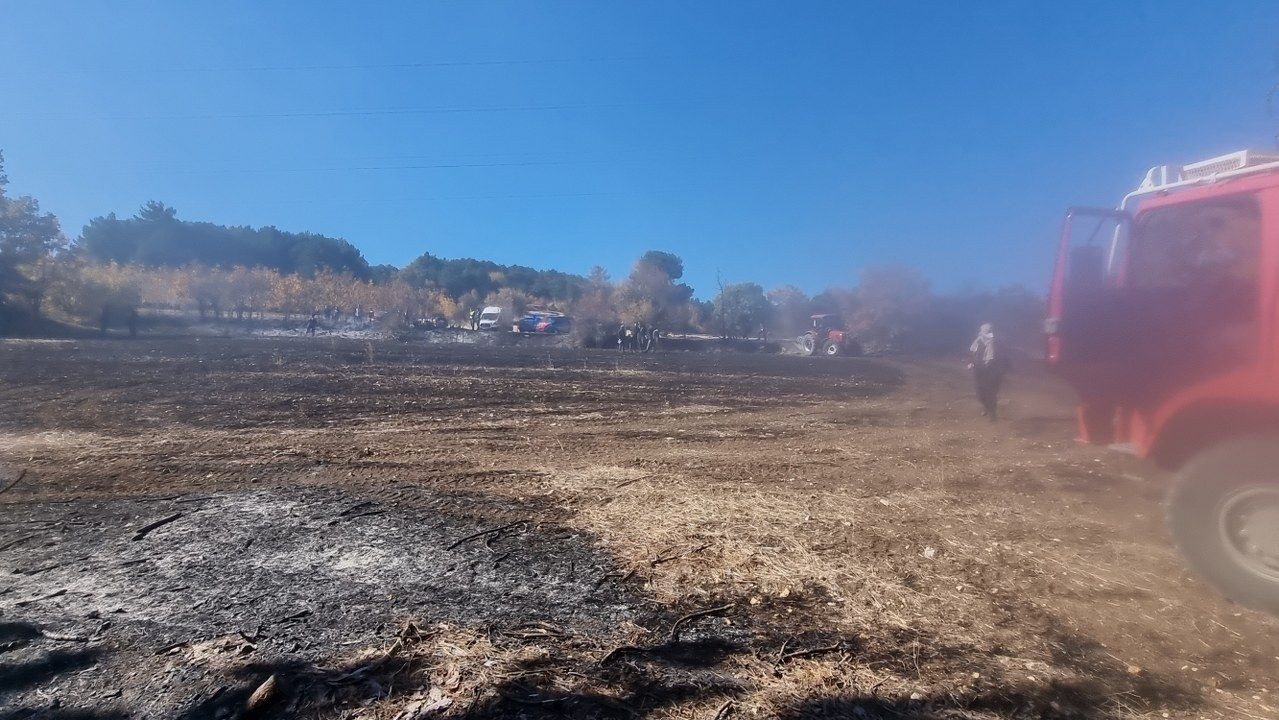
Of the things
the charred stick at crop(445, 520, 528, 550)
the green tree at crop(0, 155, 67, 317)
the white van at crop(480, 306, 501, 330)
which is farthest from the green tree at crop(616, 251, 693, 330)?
the charred stick at crop(445, 520, 528, 550)

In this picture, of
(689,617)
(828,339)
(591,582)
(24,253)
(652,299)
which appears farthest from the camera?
(652,299)

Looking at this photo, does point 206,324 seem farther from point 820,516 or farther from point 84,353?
point 820,516

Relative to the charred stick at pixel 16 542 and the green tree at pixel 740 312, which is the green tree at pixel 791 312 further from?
the charred stick at pixel 16 542

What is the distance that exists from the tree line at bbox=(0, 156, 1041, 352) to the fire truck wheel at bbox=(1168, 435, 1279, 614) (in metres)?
3.74

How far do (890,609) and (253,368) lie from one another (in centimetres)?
1990

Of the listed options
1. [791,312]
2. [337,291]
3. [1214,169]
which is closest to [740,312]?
[791,312]

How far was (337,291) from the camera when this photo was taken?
64125 millimetres

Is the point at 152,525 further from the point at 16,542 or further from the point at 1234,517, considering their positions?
the point at 1234,517

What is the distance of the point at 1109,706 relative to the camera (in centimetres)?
301

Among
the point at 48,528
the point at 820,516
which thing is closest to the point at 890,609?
the point at 820,516

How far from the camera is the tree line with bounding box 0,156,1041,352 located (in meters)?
17.7

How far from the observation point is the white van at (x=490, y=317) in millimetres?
56656

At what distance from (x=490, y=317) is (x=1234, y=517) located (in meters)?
57.4

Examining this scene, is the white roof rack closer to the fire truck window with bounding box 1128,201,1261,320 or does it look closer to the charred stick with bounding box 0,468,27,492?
the fire truck window with bounding box 1128,201,1261,320
